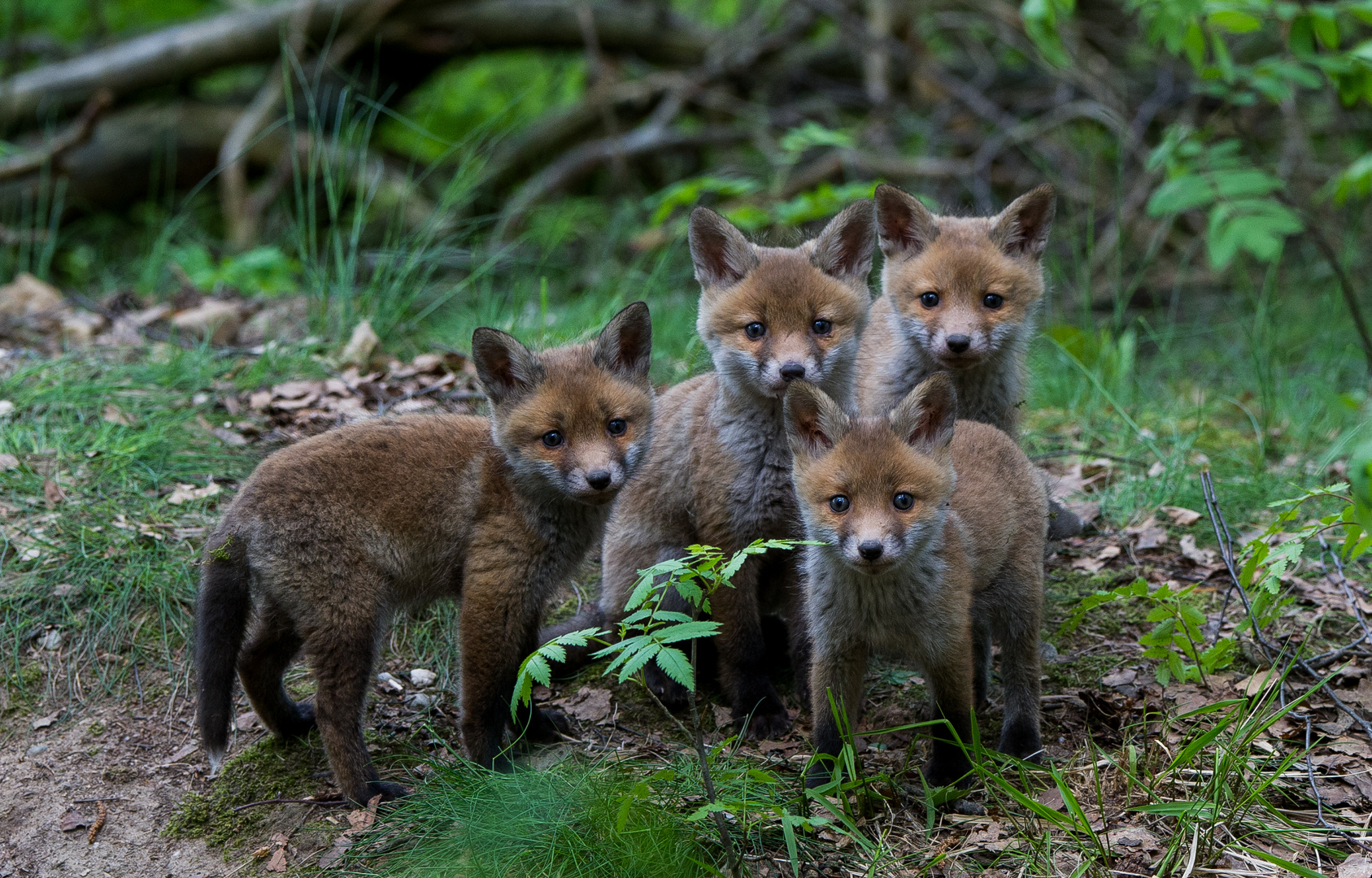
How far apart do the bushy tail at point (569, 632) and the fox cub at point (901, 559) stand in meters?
1.21

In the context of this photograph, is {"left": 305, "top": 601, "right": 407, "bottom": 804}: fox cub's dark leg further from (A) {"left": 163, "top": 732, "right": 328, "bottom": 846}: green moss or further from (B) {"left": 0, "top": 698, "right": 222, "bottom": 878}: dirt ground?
(B) {"left": 0, "top": 698, "right": 222, "bottom": 878}: dirt ground

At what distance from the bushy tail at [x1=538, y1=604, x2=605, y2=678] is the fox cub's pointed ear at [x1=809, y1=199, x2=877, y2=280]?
1.81 meters

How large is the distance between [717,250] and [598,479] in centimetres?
143

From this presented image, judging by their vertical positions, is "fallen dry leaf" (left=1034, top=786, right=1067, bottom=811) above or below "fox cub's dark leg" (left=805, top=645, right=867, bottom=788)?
below

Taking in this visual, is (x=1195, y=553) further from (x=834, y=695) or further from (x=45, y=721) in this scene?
(x=45, y=721)

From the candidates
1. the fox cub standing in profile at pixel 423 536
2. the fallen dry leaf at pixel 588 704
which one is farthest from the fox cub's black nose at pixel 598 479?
the fallen dry leaf at pixel 588 704

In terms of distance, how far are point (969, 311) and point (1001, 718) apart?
1697mm

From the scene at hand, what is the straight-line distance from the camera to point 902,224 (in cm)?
493

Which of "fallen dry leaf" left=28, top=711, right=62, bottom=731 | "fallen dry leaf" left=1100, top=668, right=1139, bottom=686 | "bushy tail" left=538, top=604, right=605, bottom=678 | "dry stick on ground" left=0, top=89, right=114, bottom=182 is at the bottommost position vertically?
"fallen dry leaf" left=28, top=711, right=62, bottom=731

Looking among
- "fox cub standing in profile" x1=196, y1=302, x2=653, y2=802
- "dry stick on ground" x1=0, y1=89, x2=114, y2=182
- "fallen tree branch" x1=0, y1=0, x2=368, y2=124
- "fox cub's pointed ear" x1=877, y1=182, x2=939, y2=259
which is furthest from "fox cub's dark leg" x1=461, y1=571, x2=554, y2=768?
"fallen tree branch" x1=0, y1=0, x2=368, y2=124

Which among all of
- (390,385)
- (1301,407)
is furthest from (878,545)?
(1301,407)

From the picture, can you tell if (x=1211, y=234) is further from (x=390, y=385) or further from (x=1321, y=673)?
(x=390, y=385)

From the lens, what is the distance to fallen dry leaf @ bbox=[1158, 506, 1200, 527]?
17.2 ft

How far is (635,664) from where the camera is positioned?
2.54 m
